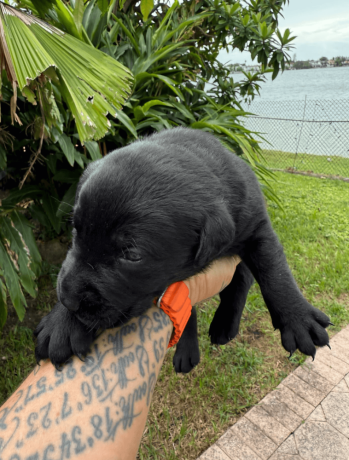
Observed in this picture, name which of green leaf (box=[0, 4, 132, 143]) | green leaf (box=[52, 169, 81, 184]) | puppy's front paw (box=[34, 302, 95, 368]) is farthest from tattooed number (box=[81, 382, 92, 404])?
green leaf (box=[52, 169, 81, 184])

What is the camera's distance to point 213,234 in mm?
1438

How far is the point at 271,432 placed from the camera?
2.48 metres

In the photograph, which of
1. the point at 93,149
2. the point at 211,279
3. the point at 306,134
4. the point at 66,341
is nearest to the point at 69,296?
the point at 66,341

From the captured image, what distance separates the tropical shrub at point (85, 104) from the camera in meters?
2.04

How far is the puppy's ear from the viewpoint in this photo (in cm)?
143

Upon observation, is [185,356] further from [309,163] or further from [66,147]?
[309,163]

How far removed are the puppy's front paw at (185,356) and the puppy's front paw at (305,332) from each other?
86 cm

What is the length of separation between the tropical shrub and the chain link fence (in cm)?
666

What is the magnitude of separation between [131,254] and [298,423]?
2104 mm

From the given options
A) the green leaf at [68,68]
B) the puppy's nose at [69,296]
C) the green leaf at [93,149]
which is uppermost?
the green leaf at [68,68]

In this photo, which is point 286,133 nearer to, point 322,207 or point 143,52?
point 322,207

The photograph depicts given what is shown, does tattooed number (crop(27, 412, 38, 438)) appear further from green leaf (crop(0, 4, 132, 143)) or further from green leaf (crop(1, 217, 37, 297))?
green leaf (crop(1, 217, 37, 297))

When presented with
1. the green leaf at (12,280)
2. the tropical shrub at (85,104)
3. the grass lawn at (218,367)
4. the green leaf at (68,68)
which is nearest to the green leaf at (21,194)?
the tropical shrub at (85,104)

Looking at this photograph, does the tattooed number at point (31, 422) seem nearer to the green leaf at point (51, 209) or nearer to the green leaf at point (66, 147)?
the green leaf at point (66, 147)
